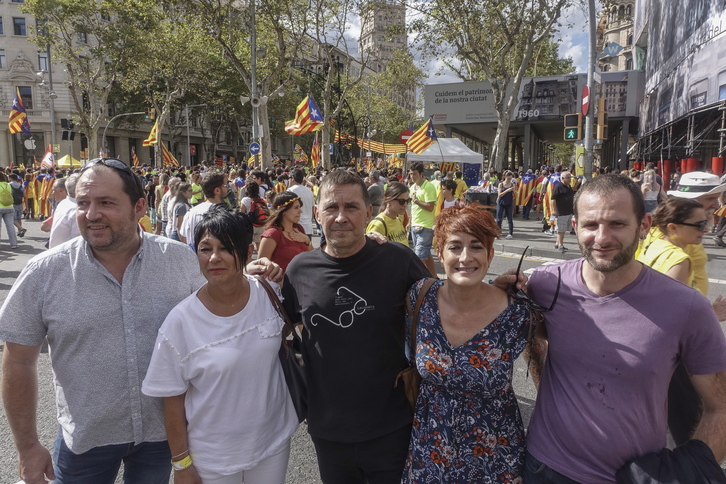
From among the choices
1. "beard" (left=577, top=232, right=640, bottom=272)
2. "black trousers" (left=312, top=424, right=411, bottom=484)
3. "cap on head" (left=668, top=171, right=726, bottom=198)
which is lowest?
"black trousers" (left=312, top=424, right=411, bottom=484)

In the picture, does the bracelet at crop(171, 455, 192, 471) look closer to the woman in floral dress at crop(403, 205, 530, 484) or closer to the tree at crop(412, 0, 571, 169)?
the woman in floral dress at crop(403, 205, 530, 484)

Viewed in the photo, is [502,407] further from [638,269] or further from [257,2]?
[257,2]

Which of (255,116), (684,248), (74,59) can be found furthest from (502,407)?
(74,59)

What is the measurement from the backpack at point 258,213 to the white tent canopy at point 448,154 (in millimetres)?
11952

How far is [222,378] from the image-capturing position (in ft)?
6.31

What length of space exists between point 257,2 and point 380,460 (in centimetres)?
2053

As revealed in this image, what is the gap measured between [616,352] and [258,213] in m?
6.19

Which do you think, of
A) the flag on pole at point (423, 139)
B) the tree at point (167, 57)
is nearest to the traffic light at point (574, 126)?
the flag on pole at point (423, 139)

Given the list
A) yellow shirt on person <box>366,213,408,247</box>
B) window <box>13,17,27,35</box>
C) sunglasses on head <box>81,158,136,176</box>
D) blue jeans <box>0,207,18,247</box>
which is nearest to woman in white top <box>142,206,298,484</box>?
sunglasses on head <box>81,158,136,176</box>

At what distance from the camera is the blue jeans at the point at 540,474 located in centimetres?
180

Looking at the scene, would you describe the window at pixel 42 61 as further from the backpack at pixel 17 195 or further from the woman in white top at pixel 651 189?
the woman in white top at pixel 651 189

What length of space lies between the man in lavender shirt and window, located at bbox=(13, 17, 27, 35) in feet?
175

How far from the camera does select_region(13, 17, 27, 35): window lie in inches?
1673

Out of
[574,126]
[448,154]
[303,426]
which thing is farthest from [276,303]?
[448,154]
